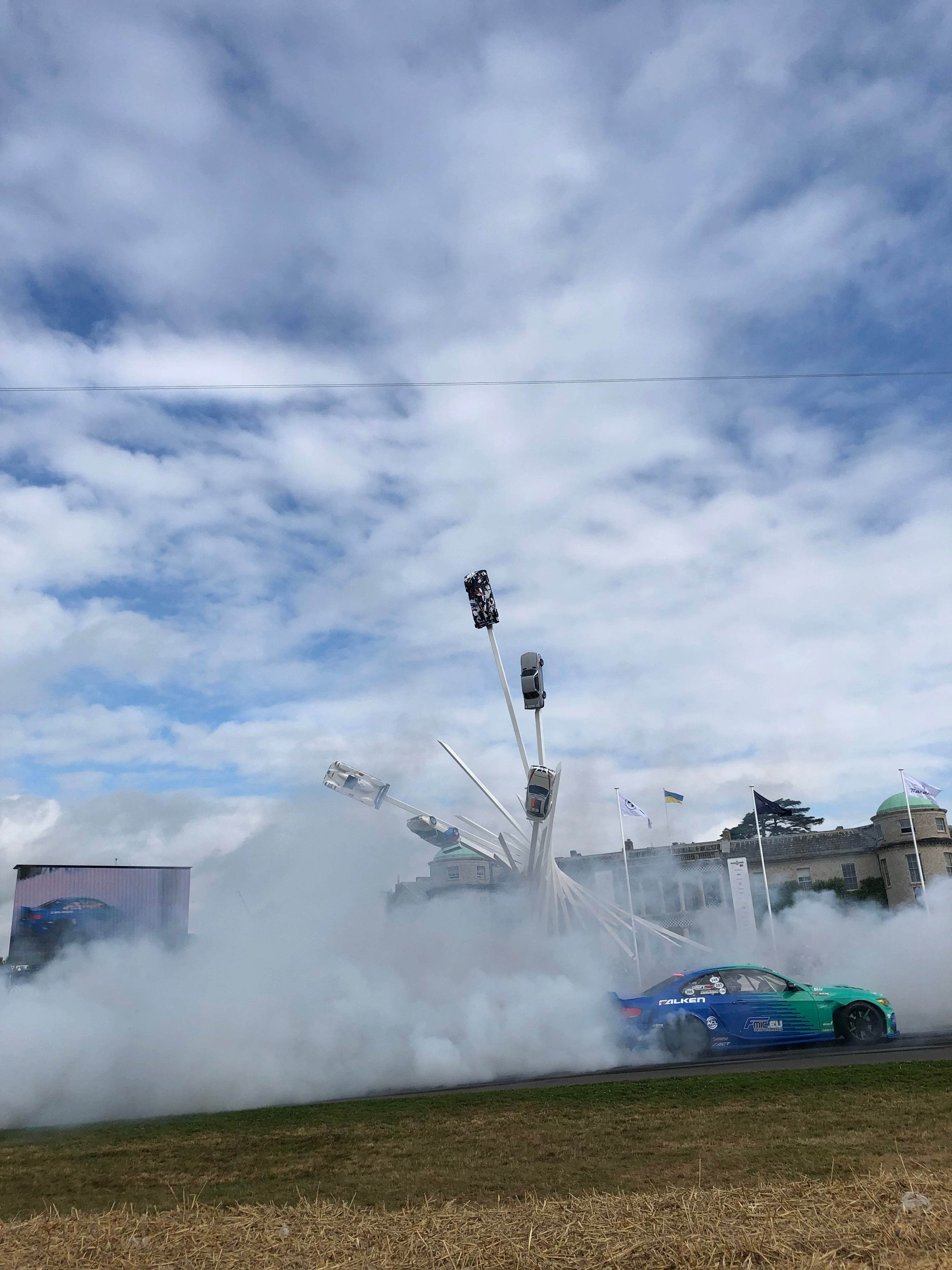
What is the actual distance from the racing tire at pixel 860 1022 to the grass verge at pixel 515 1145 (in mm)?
3525

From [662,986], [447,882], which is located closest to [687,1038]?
[662,986]

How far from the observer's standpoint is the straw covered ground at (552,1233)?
4.51 meters

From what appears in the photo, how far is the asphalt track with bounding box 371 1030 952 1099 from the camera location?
1166cm

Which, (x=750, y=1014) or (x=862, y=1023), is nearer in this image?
(x=862, y=1023)

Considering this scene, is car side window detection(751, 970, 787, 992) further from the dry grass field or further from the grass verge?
the dry grass field

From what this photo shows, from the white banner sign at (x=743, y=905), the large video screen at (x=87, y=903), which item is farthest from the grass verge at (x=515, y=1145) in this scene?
the large video screen at (x=87, y=903)

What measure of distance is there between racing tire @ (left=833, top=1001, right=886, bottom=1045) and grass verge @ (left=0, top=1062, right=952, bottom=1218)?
3.53 metres

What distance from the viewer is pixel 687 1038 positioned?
47.4 ft

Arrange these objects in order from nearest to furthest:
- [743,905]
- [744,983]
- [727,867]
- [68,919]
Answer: [744,983] < [743,905] < [727,867] < [68,919]

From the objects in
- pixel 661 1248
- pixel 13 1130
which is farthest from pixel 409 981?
pixel 661 1248

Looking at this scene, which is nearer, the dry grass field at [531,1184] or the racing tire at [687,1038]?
the dry grass field at [531,1184]

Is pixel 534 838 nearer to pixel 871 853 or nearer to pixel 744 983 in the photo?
pixel 744 983

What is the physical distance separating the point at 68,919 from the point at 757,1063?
2092 inches

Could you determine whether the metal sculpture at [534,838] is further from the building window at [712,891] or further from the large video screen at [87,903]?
the large video screen at [87,903]
